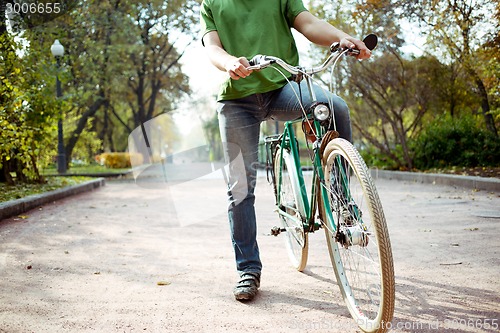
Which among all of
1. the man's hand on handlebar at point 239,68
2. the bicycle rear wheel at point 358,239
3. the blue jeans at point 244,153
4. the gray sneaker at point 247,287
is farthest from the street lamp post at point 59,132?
the bicycle rear wheel at point 358,239

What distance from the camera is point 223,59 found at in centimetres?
318

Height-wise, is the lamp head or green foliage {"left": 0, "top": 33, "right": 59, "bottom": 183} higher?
the lamp head

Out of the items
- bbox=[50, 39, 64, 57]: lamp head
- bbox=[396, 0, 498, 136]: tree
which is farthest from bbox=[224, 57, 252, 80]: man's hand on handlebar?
bbox=[50, 39, 64, 57]: lamp head

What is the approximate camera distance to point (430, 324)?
110 inches

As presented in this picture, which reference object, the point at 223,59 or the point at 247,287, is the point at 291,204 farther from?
the point at 223,59

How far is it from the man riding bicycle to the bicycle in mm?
232

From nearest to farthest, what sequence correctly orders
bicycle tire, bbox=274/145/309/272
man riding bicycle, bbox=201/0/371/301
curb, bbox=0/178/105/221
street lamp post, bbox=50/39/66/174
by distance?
man riding bicycle, bbox=201/0/371/301
bicycle tire, bbox=274/145/309/272
curb, bbox=0/178/105/221
street lamp post, bbox=50/39/66/174

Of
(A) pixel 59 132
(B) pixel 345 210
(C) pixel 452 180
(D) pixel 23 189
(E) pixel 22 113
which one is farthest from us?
(A) pixel 59 132

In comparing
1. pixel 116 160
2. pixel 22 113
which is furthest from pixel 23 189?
pixel 116 160

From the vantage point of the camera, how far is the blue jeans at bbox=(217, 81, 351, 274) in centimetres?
359

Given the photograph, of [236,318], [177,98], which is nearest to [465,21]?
[236,318]

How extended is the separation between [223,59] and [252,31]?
44 centimetres

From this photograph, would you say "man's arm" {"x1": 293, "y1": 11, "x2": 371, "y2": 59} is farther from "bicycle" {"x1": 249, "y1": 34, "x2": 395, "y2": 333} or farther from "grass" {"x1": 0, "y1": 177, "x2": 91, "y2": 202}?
"grass" {"x1": 0, "y1": 177, "x2": 91, "y2": 202}

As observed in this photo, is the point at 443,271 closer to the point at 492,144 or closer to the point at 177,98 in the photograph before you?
the point at 492,144
